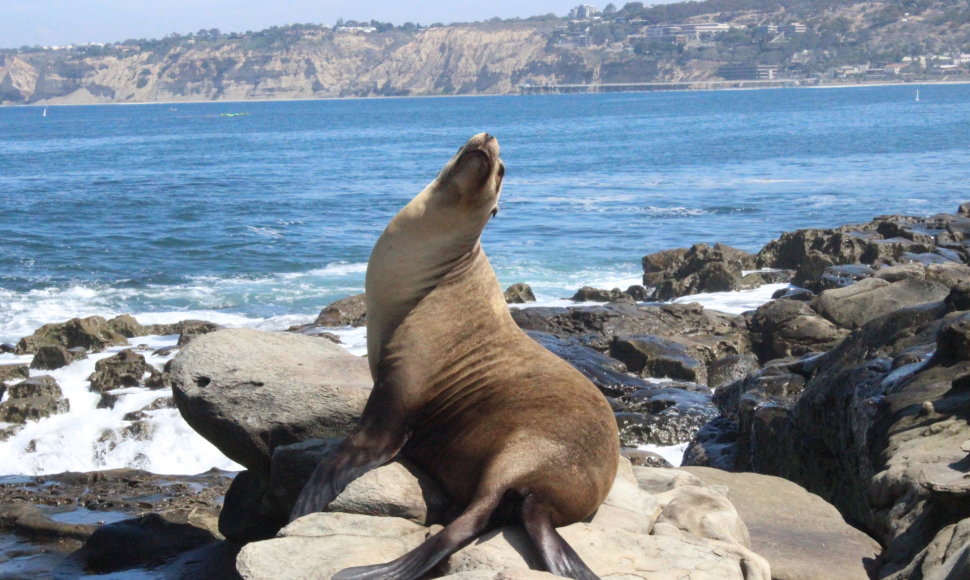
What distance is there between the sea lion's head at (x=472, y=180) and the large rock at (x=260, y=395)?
1.43 m

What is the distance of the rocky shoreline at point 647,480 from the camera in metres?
4.78

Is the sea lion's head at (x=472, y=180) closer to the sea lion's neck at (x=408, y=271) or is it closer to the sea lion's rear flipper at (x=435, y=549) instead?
the sea lion's neck at (x=408, y=271)

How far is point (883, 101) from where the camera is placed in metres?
118

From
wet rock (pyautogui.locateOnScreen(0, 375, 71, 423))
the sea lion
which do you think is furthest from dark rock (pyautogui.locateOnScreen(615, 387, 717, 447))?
wet rock (pyautogui.locateOnScreen(0, 375, 71, 423))

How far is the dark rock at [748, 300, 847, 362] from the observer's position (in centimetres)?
1353

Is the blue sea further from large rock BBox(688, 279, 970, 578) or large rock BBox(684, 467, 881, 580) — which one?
large rock BBox(684, 467, 881, 580)

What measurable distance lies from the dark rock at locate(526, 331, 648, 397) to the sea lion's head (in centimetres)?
637

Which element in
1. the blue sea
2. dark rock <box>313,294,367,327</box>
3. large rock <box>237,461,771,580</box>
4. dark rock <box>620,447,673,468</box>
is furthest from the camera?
the blue sea

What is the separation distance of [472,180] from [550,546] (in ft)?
6.26

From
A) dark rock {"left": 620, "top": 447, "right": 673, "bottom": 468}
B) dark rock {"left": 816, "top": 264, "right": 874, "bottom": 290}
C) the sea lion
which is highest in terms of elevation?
the sea lion

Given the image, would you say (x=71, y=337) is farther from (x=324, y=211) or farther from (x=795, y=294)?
(x=324, y=211)

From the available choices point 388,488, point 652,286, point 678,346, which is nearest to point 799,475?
point 388,488

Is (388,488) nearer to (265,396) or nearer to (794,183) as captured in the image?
(265,396)

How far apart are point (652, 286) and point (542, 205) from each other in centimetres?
1482
